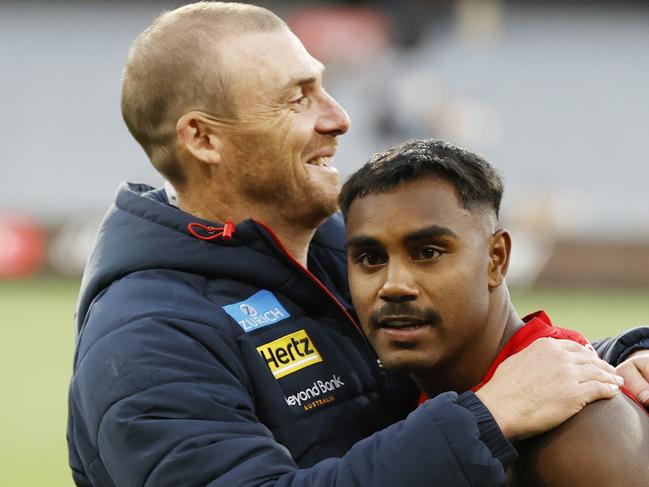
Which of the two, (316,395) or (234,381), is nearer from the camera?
(234,381)

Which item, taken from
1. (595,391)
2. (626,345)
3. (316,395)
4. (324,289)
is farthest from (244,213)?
(595,391)

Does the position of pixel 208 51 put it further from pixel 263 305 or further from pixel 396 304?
pixel 396 304

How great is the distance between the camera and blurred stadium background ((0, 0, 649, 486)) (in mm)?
22625

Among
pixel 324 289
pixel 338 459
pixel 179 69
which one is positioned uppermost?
pixel 179 69

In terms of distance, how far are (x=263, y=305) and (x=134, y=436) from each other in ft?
2.17

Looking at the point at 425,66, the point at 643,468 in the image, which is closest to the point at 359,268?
the point at 643,468

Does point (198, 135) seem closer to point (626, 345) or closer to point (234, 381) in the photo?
point (234, 381)

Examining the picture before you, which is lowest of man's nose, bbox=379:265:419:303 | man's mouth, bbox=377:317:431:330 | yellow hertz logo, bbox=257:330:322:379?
yellow hertz logo, bbox=257:330:322:379

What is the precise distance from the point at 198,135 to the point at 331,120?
42cm

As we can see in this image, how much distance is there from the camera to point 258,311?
3.26m

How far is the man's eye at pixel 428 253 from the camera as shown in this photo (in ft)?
9.36

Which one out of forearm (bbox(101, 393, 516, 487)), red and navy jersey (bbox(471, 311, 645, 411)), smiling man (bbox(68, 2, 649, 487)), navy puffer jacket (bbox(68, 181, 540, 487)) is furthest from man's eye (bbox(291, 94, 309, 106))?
forearm (bbox(101, 393, 516, 487))

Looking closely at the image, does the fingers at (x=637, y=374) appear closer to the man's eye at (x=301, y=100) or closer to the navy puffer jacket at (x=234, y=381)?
the navy puffer jacket at (x=234, y=381)

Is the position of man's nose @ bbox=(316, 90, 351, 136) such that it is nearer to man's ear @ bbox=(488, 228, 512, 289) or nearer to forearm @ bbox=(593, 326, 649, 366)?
man's ear @ bbox=(488, 228, 512, 289)
